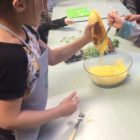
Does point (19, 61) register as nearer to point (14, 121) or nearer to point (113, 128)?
point (14, 121)

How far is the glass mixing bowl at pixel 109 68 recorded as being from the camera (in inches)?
38.7

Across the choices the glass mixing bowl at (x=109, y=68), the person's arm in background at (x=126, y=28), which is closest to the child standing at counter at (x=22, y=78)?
the glass mixing bowl at (x=109, y=68)

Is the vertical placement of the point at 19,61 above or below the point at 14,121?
above

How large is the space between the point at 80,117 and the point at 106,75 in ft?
0.65

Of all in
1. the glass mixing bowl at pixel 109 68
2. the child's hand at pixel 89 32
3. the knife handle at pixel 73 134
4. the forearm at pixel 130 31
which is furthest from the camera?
the forearm at pixel 130 31

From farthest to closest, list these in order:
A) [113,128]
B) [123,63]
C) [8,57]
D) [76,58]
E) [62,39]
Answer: [62,39], [76,58], [123,63], [113,128], [8,57]

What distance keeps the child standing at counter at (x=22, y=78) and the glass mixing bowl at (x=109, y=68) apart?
5.9 inches

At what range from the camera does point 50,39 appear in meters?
1.47

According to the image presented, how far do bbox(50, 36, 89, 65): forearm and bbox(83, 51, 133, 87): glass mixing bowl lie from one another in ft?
0.23

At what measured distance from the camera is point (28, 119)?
76 cm

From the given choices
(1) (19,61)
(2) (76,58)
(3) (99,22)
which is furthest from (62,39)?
(1) (19,61)

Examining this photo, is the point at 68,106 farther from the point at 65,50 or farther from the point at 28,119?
the point at 65,50

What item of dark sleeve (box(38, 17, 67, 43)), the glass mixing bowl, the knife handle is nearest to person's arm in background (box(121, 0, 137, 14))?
dark sleeve (box(38, 17, 67, 43))

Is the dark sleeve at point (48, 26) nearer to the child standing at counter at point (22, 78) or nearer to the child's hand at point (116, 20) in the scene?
the child's hand at point (116, 20)
